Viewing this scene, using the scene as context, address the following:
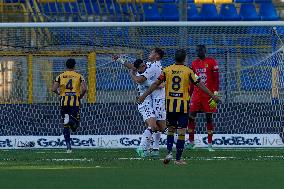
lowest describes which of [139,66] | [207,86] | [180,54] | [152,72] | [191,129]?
[191,129]

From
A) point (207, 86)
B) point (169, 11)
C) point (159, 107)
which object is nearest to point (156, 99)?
point (159, 107)

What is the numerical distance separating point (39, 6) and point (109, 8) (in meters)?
2.42

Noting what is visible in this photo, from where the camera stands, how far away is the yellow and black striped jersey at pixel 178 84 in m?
14.2

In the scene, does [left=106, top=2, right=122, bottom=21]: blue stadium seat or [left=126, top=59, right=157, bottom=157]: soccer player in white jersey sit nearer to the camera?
[left=126, top=59, right=157, bottom=157]: soccer player in white jersey

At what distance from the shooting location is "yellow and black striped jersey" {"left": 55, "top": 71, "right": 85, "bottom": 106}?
17.4 meters

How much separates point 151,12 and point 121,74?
11.8 m

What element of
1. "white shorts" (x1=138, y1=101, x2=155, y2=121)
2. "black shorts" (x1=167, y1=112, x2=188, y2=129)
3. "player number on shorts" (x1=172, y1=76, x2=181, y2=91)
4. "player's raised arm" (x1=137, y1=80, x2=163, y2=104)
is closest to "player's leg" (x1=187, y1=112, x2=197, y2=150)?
"white shorts" (x1=138, y1=101, x2=155, y2=121)

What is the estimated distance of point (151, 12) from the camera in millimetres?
31656

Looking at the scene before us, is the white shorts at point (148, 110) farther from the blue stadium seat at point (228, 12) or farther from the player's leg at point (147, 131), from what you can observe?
the blue stadium seat at point (228, 12)

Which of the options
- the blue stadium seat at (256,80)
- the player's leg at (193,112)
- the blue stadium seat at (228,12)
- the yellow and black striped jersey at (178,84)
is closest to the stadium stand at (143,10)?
the blue stadium seat at (228,12)

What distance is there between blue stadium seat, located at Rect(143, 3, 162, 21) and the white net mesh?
432 inches

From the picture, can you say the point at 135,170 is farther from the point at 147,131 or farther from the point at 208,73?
the point at 208,73

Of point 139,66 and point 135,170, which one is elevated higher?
point 139,66

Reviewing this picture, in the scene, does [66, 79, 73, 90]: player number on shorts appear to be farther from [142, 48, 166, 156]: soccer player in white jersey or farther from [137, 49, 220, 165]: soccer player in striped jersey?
[137, 49, 220, 165]: soccer player in striped jersey
